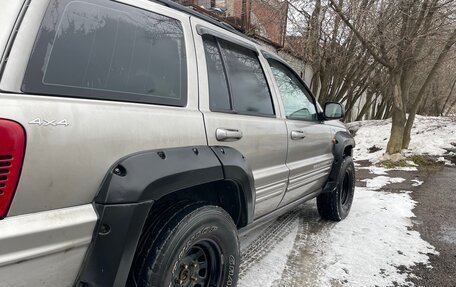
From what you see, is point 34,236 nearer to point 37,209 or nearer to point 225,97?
point 37,209

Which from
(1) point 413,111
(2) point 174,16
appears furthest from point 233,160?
(1) point 413,111

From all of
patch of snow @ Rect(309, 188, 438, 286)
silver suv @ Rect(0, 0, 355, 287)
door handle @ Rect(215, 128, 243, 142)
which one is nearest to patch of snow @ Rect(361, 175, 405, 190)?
patch of snow @ Rect(309, 188, 438, 286)

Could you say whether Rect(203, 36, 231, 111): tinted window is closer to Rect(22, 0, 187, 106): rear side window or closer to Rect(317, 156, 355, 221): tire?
Rect(22, 0, 187, 106): rear side window

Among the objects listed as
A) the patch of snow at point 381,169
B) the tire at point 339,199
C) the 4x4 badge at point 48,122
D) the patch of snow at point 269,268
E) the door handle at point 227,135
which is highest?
the 4x4 badge at point 48,122

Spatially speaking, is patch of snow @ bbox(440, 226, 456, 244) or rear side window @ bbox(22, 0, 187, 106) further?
patch of snow @ bbox(440, 226, 456, 244)

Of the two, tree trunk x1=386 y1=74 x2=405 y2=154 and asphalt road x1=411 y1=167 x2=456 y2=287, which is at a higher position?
tree trunk x1=386 y1=74 x2=405 y2=154

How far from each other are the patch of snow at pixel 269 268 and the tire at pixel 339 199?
2.73 ft

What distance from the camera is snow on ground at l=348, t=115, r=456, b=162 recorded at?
35.4ft

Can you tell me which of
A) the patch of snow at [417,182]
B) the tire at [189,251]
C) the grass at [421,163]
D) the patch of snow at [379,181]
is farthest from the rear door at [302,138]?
the grass at [421,163]

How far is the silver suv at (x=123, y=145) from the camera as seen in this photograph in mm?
1367

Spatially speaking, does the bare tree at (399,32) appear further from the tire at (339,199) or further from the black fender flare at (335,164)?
the black fender flare at (335,164)

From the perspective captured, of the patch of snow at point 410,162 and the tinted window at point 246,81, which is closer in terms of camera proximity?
the tinted window at point 246,81

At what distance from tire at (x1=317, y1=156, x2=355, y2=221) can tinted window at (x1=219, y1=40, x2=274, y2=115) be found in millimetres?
1838

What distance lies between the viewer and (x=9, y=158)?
51.2 inches
